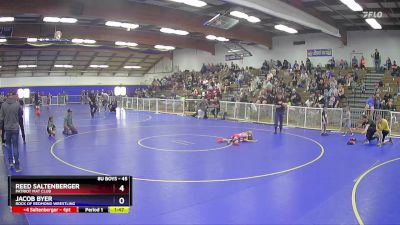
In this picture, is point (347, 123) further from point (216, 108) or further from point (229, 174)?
point (229, 174)

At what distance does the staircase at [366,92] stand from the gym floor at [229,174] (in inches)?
345

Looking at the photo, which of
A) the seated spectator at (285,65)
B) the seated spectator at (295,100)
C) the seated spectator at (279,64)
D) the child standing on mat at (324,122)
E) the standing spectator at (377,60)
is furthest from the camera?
the seated spectator at (279,64)

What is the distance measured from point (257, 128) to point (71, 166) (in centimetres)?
1264

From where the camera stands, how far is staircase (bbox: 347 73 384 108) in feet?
83.1

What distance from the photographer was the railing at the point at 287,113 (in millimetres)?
19625

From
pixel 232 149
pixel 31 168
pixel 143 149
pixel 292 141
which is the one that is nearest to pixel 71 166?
pixel 31 168

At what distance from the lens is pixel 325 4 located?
19.2 m

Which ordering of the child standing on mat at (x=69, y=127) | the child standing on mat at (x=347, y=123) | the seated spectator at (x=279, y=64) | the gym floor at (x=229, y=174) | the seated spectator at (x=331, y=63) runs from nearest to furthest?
the gym floor at (x=229, y=174) → the child standing on mat at (x=69, y=127) → the child standing on mat at (x=347, y=123) → the seated spectator at (x=331, y=63) → the seated spectator at (x=279, y=64)

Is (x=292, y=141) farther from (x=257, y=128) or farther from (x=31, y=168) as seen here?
(x=31, y=168)
